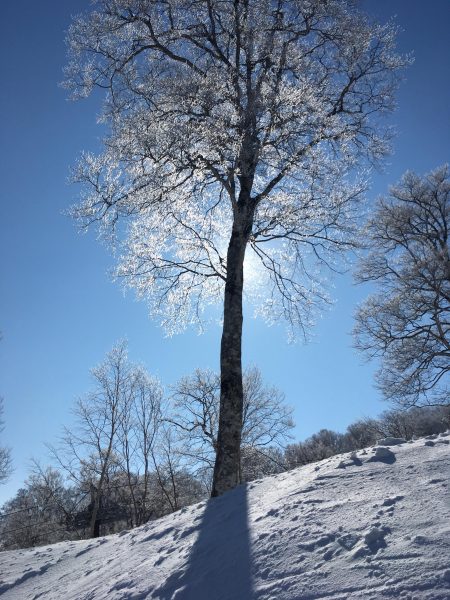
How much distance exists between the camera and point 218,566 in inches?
102

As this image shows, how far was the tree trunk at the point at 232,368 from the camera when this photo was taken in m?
5.37

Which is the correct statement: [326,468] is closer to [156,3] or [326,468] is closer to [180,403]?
[156,3]

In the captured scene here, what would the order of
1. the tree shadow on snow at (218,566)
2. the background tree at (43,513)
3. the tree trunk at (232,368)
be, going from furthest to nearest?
the background tree at (43,513) < the tree trunk at (232,368) < the tree shadow on snow at (218,566)

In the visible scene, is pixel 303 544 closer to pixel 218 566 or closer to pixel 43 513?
pixel 218 566

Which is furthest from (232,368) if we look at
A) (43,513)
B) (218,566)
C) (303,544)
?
(43,513)

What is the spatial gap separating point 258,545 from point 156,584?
76cm

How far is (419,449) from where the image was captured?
3.27 m

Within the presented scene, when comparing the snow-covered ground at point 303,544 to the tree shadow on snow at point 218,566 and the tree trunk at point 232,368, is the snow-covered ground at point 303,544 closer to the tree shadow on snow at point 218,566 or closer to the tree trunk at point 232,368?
the tree shadow on snow at point 218,566

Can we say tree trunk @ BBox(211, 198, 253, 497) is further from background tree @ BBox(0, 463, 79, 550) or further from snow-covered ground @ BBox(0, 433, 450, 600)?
background tree @ BBox(0, 463, 79, 550)

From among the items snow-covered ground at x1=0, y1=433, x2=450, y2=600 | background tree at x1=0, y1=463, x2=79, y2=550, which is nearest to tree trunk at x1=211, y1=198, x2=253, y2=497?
snow-covered ground at x1=0, y1=433, x2=450, y2=600

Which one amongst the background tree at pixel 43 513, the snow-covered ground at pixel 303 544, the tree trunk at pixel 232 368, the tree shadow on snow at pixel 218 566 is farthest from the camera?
the background tree at pixel 43 513

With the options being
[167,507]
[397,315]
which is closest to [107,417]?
[167,507]

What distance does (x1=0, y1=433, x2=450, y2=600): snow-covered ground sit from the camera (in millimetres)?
1921

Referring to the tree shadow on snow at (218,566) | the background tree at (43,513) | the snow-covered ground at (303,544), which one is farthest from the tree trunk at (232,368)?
the background tree at (43,513)
